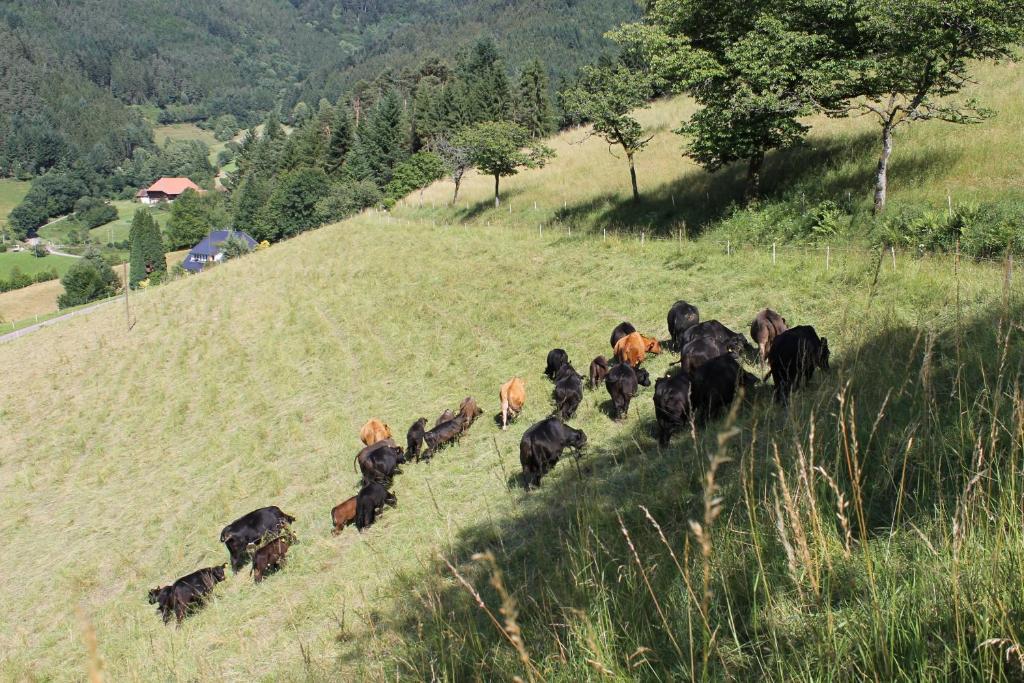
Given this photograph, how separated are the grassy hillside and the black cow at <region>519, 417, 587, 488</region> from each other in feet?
0.88

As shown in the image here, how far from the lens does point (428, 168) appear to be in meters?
69.9

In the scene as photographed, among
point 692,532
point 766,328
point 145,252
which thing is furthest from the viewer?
point 145,252

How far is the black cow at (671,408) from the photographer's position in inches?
353

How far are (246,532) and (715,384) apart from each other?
772 centimetres

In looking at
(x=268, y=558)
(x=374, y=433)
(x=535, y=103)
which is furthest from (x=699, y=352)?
(x=535, y=103)

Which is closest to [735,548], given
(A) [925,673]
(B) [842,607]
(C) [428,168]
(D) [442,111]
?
(B) [842,607]

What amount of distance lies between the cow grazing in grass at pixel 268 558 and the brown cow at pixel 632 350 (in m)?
7.01

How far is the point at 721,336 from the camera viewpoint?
38.0ft

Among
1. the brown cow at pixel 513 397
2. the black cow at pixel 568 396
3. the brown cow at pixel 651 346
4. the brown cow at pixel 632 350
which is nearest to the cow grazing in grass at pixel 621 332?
the brown cow at pixel 651 346

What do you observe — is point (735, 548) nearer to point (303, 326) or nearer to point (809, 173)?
point (809, 173)

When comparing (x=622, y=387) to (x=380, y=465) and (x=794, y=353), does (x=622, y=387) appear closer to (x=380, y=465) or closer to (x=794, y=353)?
(x=794, y=353)

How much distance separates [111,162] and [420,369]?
211m

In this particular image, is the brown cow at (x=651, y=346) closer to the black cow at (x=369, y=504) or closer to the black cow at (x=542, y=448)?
the black cow at (x=542, y=448)

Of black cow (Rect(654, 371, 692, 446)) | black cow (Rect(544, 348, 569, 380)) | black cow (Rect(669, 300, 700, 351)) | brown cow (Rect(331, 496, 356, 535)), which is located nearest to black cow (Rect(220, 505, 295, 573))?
brown cow (Rect(331, 496, 356, 535))
